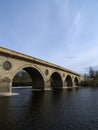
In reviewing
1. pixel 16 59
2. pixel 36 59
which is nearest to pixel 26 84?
pixel 36 59

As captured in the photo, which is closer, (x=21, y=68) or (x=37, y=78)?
(x=21, y=68)

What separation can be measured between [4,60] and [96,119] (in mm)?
23153

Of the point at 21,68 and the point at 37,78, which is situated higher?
the point at 21,68

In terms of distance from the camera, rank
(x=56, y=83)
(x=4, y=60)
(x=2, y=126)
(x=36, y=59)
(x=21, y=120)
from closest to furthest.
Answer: (x=2, y=126) < (x=21, y=120) < (x=4, y=60) < (x=36, y=59) < (x=56, y=83)

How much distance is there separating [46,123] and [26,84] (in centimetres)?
7965

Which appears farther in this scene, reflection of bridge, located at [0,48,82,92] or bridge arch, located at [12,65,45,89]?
bridge arch, located at [12,65,45,89]

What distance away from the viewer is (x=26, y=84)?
297 feet

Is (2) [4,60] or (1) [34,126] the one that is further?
(2) [4,60]

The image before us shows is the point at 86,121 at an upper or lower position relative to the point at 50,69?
lower

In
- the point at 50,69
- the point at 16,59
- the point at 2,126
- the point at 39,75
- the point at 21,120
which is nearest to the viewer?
the point at 2,126

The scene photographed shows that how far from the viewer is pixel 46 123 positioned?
40.1ft

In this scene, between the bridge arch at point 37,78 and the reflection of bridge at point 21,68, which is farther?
the bridge arch at point 37,78

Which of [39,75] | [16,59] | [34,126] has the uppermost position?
[16,59]

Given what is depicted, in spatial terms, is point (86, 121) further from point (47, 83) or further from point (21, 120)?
point (47, 83)
